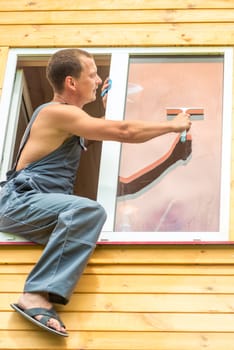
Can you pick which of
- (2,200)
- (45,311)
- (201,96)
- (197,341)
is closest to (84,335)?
(45,311)

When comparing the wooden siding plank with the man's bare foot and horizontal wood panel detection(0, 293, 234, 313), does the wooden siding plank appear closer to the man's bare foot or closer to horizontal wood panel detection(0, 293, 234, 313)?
horizontal wood panel detection(0, 293, 234, 313)

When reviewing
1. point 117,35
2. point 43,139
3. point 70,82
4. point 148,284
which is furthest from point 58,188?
point 117,35

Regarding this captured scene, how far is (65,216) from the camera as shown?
480cm

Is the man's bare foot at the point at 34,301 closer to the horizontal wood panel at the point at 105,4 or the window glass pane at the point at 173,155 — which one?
the window glass pane at the point at 173,155

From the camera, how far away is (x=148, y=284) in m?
4.86

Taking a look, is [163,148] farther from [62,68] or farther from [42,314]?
[42,314]

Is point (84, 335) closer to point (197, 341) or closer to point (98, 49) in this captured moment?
point (197, 341)

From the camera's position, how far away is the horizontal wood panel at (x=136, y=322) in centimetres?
465

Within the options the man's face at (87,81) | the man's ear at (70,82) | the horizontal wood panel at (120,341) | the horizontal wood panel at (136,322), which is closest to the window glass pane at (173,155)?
the man's face at (87,81)

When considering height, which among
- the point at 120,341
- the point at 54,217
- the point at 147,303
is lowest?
the point at 120,341

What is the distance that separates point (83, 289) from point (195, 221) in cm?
83

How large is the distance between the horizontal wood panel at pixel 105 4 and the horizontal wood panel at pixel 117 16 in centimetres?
3

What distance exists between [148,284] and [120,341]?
0.38 metres

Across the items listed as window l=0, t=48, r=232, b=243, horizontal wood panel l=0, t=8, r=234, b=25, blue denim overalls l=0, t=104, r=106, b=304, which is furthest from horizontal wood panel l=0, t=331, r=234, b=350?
horizontal wood panel l=0, t=8, r=234, b=25
